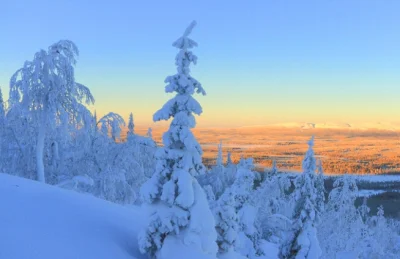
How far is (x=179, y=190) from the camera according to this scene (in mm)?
8953

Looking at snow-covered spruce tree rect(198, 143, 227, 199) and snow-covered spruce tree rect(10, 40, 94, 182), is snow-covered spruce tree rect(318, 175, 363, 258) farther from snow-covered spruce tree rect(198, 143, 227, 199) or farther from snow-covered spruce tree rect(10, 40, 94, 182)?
snow-covered spruce tree rect(10, 40, 94, 182)

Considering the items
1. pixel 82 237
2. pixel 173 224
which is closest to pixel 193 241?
pixel 173 224

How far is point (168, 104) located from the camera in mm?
9336

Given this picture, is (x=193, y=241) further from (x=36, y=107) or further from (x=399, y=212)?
(x=399, y=212)

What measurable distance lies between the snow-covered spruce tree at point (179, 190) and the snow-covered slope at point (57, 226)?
3.20 ft

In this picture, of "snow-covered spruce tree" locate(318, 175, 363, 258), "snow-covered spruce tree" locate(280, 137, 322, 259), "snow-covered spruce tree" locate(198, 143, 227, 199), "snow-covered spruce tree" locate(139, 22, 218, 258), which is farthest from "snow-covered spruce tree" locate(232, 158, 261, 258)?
"snow-covered spruce tree" locate(198, 143, 227, 199)

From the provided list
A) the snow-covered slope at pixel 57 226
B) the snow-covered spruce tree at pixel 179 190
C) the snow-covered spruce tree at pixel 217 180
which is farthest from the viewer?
the snow-covered spruce tree at pixel 217 180

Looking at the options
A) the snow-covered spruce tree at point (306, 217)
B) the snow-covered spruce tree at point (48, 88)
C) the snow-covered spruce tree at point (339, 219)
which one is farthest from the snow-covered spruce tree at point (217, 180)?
the snow-covered spruce tree at point (48, 88)

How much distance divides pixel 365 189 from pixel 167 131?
7633 inches

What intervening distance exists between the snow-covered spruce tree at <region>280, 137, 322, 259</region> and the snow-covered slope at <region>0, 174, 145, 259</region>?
976cm

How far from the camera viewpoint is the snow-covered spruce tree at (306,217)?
18.1m

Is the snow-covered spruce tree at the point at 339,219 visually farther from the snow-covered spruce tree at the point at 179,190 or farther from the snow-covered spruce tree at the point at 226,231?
the snow-covered spruce tree at the point at 179,190

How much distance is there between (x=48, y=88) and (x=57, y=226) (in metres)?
8.84

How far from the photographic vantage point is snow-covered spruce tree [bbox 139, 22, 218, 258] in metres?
8.84
